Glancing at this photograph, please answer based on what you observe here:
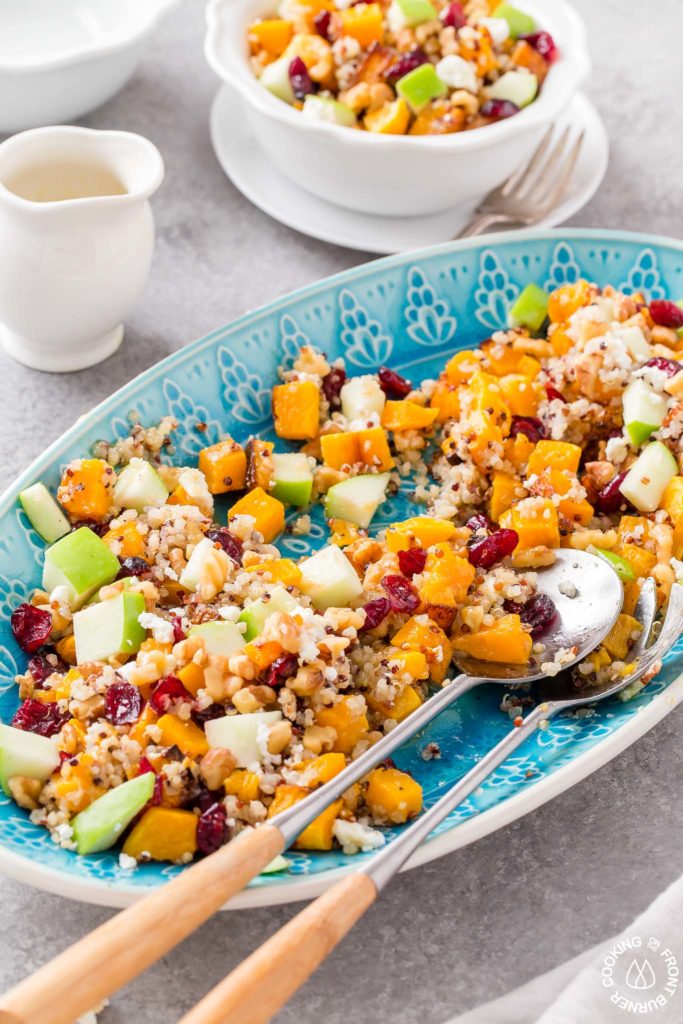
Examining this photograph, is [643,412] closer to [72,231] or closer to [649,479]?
[649,479]

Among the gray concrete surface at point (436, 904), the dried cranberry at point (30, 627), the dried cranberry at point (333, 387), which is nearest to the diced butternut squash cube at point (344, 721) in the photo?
the gray concrete surface at point (436, 904)

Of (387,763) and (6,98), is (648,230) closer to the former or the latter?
(6,98)

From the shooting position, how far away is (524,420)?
2.32m

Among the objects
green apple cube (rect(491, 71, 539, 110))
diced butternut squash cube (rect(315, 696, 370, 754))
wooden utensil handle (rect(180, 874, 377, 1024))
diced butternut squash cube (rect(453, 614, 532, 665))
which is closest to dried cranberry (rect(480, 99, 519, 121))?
green apple cube (rect(491, 71, 539, 110))

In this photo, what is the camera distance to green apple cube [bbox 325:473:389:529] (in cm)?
223

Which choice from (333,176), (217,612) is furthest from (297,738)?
(333,176)

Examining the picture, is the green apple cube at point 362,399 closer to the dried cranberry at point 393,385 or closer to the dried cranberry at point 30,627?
the dried cranberry at point 393,385

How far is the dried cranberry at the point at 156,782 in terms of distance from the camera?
1647 millimetres

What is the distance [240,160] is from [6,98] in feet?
1.98

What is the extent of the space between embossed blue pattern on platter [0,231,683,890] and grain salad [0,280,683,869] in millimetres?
37

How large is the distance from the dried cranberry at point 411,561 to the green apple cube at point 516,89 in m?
1.29

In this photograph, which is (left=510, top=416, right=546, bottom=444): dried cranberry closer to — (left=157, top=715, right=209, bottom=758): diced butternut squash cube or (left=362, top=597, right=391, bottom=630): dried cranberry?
(left=362, top=597, right=391, bottom=630): dried cranberry

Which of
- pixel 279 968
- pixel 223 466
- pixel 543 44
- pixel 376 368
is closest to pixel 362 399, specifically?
pixel 376 368

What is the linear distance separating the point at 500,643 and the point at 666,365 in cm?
70
